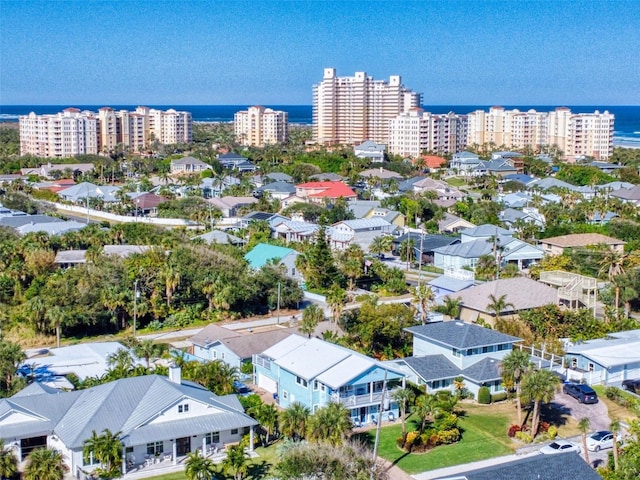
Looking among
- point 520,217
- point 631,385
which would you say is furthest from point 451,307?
point 520,217

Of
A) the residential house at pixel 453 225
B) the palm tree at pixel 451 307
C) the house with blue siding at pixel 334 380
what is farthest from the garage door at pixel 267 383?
the residential house at pixel 453 225

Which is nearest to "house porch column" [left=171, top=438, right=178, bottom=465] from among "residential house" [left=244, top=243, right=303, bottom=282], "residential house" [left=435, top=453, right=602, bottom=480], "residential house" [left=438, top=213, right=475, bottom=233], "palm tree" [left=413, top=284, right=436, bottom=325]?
"residential house" [left=435, top=453, right=602, bottom=480]

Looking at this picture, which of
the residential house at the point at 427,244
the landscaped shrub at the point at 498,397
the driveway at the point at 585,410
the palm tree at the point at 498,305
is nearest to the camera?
the driveway at the point at 585,410

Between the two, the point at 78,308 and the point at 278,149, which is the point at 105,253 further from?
the point at 278,149

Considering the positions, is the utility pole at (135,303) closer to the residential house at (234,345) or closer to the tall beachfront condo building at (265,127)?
the residential house at (234,345)

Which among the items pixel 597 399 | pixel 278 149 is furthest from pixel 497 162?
pixel 597 399

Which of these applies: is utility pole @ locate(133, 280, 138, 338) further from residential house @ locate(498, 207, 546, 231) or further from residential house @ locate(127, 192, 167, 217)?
residential house @ locate(127, 192, 167, 217)

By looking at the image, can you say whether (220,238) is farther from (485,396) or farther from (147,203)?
(485,396)
